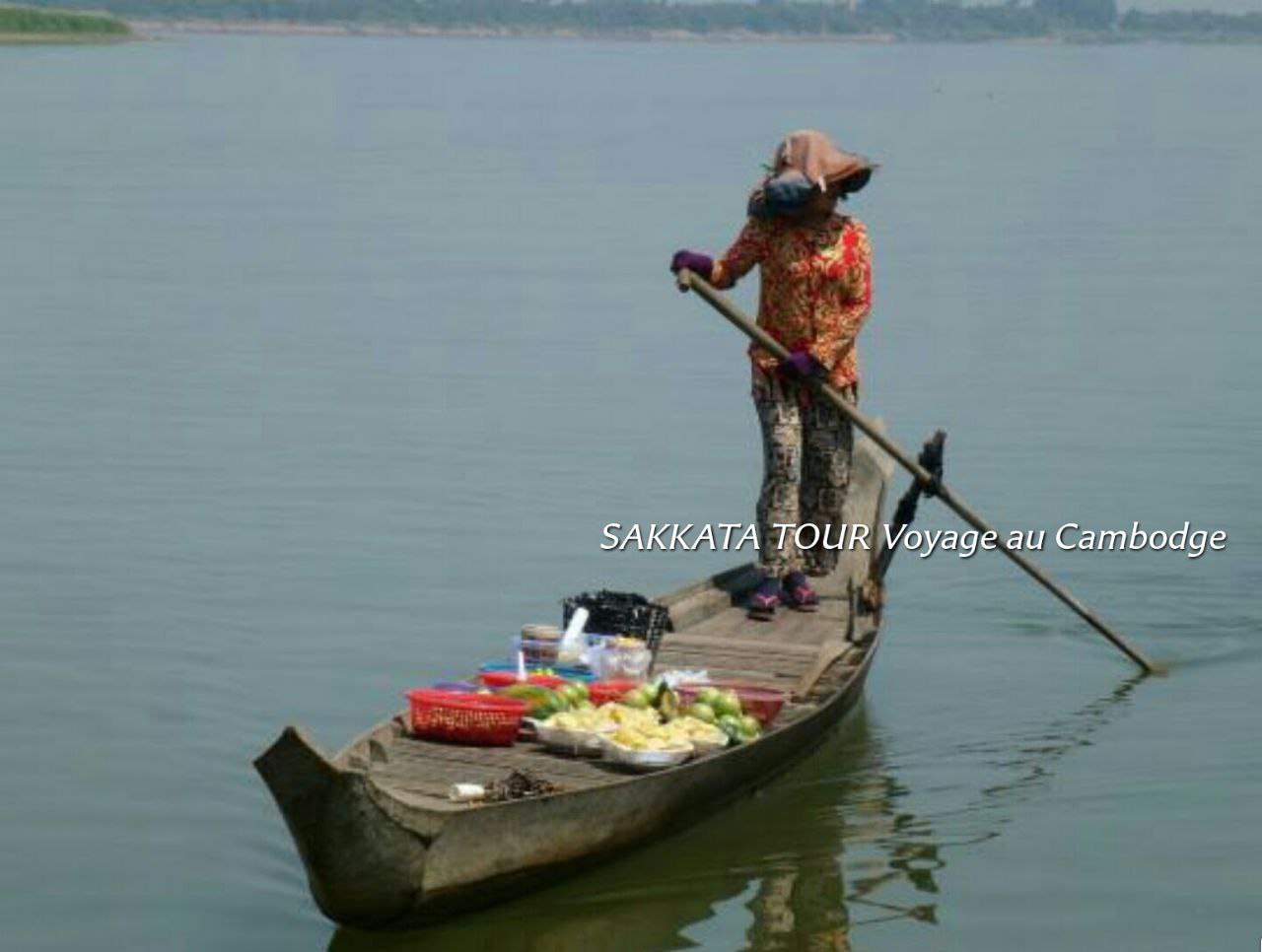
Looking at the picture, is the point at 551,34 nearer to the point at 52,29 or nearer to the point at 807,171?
the point at 52,29

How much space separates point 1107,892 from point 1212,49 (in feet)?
443

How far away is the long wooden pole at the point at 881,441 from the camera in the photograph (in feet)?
31.0

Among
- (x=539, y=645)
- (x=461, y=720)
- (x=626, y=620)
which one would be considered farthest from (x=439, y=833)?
(x=626, y=620)

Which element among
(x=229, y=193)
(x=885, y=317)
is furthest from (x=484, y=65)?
(x=885, y=317)

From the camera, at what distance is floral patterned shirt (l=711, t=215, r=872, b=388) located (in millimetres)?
9852

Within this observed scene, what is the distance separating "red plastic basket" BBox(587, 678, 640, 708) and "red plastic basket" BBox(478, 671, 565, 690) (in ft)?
0.34

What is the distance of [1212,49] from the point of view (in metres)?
139

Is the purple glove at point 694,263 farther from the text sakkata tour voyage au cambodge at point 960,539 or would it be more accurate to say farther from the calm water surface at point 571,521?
the text sakkata tour voyage au cambodge at point 960,539

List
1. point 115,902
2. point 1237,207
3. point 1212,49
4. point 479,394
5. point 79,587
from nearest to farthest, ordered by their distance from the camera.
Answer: point 115,902 → point 79,587 → point 479,394 → point 1237,207 → point 1212,49

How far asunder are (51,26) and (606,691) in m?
85.7

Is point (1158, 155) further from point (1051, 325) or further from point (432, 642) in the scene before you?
point (432, 642)

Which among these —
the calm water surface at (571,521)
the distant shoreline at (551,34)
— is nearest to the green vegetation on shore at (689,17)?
the distant shoreline at (551,34)

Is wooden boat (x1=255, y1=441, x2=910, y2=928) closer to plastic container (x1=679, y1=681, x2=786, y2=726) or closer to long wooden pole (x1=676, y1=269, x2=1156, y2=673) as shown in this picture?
plastic container (x1=679, y1=681, x2=786, y2=726)

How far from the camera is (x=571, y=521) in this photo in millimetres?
13359
